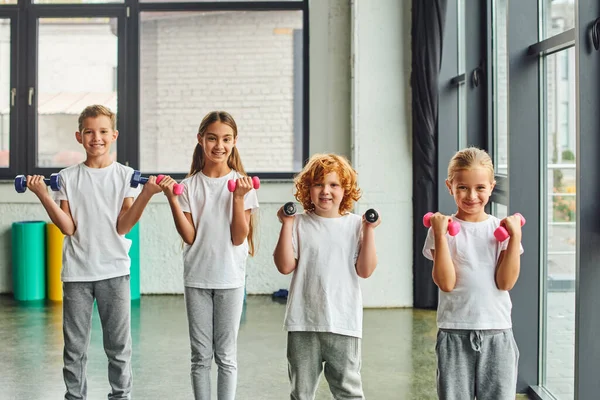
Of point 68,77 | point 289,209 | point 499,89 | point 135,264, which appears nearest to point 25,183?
point 289,209

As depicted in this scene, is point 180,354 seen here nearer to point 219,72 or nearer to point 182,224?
point 182,224

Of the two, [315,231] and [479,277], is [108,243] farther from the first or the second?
[479,277]

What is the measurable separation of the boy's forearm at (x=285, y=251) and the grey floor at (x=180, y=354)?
1315 mm

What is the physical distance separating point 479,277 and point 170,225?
14.6 feet

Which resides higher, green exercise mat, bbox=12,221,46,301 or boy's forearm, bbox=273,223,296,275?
boy's forearm, bbox=273,223,296,275

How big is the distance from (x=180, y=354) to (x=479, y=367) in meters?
2.43

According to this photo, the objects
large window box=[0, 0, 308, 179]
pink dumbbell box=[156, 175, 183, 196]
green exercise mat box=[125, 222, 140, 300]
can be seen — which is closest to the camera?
pink dumbbell box=[156, 175, 183, 196]

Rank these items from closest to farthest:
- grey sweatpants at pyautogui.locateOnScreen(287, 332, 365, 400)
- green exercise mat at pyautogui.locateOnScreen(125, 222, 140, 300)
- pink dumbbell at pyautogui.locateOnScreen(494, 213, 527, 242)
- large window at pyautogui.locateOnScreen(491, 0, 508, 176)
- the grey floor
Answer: pink dumbbell at pyautogui.locateOnScreen(494, 213, 527, 242) → grey sweatpants at pyautogui.locateOnScreen(287, 332, 365, 400) → the grey floor → large window at pyautogui.locateOnScreen(491, 0, 508, 176) → green exercise mat at pyautogui.locateOnScreen(125, 222, 140, 300)

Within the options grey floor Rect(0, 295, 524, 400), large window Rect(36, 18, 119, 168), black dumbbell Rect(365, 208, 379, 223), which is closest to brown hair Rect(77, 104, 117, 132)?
black dumbbell Rect(365, 208, 379, 223)

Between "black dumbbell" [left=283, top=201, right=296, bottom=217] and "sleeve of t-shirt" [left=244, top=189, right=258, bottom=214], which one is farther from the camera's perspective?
"sleeve of t-shirt" [left=244, top=189, right=258, bottom=214]

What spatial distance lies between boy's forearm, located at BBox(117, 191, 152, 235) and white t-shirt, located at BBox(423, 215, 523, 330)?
1125 millimetres

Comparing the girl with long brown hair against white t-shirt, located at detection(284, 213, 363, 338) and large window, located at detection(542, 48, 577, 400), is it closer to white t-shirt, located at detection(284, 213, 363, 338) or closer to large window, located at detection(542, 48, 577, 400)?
white t-shirt, located at detection(284, 213, 363, 338)

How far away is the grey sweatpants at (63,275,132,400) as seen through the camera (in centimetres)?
319

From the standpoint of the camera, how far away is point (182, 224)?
10.0ft
